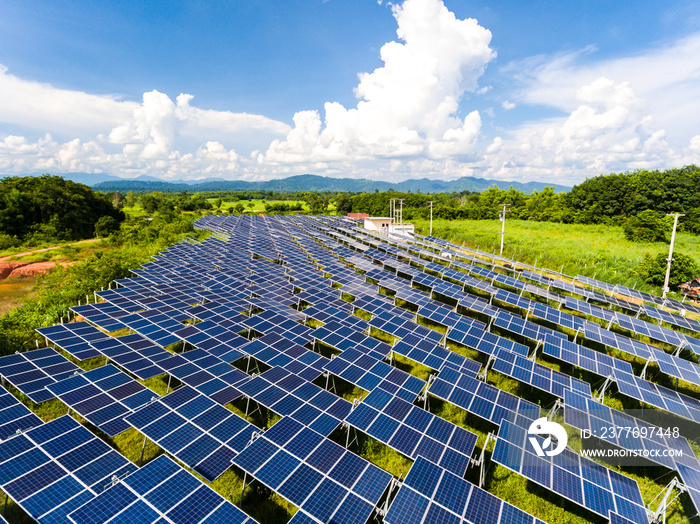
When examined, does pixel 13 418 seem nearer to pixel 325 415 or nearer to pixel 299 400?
pixel 299 400

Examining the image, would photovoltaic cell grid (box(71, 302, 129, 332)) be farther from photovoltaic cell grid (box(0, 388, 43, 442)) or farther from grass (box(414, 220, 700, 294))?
grass (box(414, 220, 700, 294))

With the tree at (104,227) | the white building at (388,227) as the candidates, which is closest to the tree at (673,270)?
the white building at (388,227)

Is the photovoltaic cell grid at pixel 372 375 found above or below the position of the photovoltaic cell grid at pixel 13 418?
below

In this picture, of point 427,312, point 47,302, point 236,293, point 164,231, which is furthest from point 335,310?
point 164,231

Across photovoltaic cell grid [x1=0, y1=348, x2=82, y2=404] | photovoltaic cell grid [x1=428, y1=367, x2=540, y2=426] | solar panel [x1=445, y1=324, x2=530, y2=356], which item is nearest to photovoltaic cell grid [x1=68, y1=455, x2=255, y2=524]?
photovoltaic cell grid [x1=0, y1=348, x2=82, y2=404]

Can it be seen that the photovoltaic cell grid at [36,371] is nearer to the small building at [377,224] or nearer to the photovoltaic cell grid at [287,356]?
the photovoltaic cell grid at [287,356]

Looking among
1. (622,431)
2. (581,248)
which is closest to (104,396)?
(622,431)
